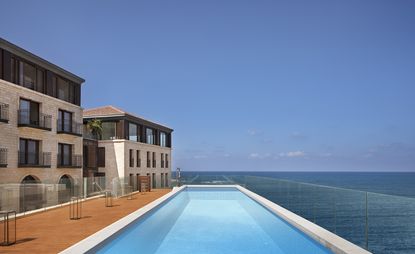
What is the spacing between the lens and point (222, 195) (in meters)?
24.2

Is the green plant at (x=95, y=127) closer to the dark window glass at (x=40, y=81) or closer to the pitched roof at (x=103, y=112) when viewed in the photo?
the pitched roof at (x=103, y=112)

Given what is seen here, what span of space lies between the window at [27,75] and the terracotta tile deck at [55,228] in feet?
28.7

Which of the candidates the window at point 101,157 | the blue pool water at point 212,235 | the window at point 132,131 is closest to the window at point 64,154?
the window at point 101,157

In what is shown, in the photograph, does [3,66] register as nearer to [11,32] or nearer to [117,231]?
[11,32]

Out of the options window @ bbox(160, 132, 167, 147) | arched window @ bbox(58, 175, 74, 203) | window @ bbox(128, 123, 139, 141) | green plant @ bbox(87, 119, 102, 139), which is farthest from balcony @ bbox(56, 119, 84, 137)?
window @ bbox(160, 132, 167, 147)

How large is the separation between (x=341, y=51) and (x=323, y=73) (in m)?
13.2

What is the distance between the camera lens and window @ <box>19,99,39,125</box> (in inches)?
763

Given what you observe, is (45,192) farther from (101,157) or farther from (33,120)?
(101,157)

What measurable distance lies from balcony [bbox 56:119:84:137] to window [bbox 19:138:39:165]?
2166 mm

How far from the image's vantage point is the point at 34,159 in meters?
20.7

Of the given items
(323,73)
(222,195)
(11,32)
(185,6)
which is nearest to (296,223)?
(222,195)

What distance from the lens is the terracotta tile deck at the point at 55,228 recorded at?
316 inches

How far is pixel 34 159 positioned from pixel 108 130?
10353 mm

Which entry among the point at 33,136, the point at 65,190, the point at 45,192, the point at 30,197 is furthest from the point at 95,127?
the point at 30,197
